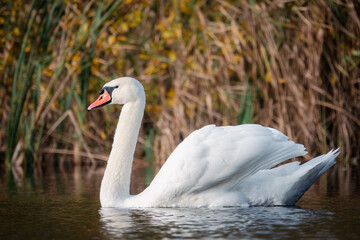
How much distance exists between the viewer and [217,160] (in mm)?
5465

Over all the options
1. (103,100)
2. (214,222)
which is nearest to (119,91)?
(103,100)

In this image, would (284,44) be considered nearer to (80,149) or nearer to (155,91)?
(155,91)

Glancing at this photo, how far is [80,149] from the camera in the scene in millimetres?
11141

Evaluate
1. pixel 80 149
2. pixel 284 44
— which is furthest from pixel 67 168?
pixel 284 44

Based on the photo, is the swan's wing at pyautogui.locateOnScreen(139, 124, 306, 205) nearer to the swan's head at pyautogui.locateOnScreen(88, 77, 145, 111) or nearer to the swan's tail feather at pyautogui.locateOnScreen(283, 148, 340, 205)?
the swan's tail feather at pyautogui.locateOnScreen(283, 148, 340, 205)

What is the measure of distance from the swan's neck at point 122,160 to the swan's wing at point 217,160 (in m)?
0.32

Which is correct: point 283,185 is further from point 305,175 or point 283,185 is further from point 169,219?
point 169,219

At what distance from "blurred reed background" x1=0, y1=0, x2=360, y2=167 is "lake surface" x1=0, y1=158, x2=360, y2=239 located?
Answer: 2.60 m

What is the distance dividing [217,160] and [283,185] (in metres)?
0.58

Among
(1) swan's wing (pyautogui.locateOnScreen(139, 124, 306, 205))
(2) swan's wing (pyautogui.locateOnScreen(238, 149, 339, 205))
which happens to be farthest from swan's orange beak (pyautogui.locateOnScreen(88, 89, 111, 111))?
(2) swan's wing (pyautogui.locateOnScreen(238, 149, 339, 205))

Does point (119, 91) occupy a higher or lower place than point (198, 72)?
lower

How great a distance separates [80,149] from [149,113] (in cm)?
151

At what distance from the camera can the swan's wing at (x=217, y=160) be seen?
17.8 feet

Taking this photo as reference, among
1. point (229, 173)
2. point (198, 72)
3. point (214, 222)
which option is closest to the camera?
point (214, 222)
